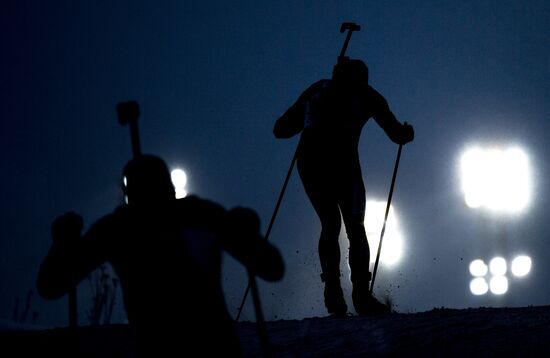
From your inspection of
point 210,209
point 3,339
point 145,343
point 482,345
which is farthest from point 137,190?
point 3,339

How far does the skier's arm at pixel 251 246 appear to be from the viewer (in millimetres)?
2645

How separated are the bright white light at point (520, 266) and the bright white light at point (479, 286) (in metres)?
2.74

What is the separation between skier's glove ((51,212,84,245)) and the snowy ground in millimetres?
2410

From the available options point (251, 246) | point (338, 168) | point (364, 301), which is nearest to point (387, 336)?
point (364, 301)

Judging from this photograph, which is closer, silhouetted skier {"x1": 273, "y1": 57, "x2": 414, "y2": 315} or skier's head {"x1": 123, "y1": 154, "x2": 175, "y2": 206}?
skier's head {"x1": 123, "y1": 154, "x2": 175, "y2": 206}

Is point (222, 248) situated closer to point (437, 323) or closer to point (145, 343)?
point (145, 343)

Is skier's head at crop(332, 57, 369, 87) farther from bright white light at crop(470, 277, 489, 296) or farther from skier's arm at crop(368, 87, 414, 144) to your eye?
bright white light at crop(470, 277, 489, 296)

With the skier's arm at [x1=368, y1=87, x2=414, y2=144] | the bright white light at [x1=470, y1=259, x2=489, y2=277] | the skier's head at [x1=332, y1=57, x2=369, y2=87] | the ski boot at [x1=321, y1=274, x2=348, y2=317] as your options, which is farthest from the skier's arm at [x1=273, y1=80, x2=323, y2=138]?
the bright white light at [x1=470, y1=259, x2=489, y2=277]

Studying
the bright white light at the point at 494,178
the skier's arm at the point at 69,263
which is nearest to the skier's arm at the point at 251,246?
the skier's arm at the point at 69,263

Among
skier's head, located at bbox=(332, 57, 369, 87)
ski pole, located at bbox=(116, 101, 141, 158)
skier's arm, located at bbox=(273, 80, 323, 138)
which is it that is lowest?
ski pole, located at bbox=(116, 101, 141, 158)

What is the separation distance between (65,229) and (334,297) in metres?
3.84

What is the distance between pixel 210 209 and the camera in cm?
280

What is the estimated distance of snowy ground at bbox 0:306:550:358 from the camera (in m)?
4.75

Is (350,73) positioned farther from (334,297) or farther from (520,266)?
(520,266)
